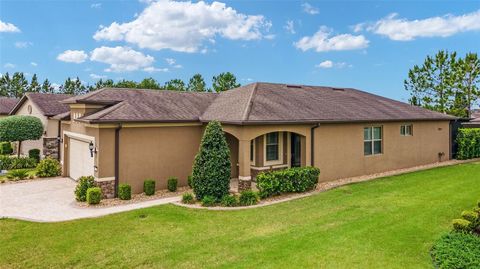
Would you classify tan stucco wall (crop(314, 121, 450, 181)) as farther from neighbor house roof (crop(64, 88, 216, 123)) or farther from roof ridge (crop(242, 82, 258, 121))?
neighbor house roof (crop(64, 88, 216, 123))

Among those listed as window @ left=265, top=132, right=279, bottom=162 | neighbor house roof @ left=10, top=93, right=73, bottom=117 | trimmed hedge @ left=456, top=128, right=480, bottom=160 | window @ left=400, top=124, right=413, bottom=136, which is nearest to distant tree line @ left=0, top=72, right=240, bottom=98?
neighbor house roof @ left=10, top=93, right=73, bottom=117

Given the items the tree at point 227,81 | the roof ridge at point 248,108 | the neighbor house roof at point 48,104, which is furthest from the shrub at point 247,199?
the tree at point 227,81

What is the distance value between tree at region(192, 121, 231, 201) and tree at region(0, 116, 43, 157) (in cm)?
1739

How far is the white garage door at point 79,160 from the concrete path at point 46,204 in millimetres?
839

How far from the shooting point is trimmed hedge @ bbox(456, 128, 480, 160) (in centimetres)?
2025

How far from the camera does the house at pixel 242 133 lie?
12.8 m

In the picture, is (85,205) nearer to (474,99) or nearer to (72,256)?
(72,256)

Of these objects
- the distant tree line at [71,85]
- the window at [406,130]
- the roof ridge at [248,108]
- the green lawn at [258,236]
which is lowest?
the green lawn at [258,236]

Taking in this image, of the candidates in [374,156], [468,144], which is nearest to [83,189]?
[374,156]

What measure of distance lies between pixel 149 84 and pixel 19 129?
25445 millimetres

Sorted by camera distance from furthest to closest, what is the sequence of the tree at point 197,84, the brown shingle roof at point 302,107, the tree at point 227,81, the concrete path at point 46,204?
1. the tree at point 197,84
2. the tree at point 227,81
3. the brown shingle roof at point 302,107
4. the concrete path at point 46,204

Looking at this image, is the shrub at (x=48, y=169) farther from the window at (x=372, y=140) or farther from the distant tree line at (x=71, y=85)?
the distant tree line at (x=71, y=85)

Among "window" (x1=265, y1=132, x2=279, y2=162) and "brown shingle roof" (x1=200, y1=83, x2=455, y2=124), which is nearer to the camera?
"brown shingle roof" (x1=200, y1=83, x2=455, y2=124)

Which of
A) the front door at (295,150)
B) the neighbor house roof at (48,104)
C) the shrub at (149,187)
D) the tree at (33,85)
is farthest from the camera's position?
the tree at (33,85)
